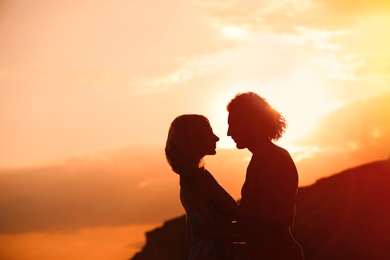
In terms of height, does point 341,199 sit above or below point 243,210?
above

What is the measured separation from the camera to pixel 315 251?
80.8 ft

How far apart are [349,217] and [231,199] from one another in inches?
667

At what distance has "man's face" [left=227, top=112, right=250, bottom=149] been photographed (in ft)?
31.1

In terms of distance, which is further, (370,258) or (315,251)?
(315,251)

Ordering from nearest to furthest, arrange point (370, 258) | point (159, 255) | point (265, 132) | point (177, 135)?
point (177, 135) < point (265, 132) < point (370, 258) < point (159, 255)

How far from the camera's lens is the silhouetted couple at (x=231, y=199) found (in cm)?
863

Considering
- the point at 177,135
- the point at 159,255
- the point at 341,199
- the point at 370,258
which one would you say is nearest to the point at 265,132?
the point at 177,135

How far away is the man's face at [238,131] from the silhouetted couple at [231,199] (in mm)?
151

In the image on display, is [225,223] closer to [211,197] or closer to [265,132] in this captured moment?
[211,197]

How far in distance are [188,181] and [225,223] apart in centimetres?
71

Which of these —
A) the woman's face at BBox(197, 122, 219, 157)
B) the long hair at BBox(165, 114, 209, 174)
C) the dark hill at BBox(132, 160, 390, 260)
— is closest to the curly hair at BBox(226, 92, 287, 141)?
the woman's face at BBox(197, 122, 219, 157)

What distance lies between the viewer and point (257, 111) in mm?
9445

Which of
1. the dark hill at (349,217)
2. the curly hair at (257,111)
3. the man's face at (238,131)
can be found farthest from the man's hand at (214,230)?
the dark hill at (349,217)

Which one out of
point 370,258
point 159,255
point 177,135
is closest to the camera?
point 177,135
